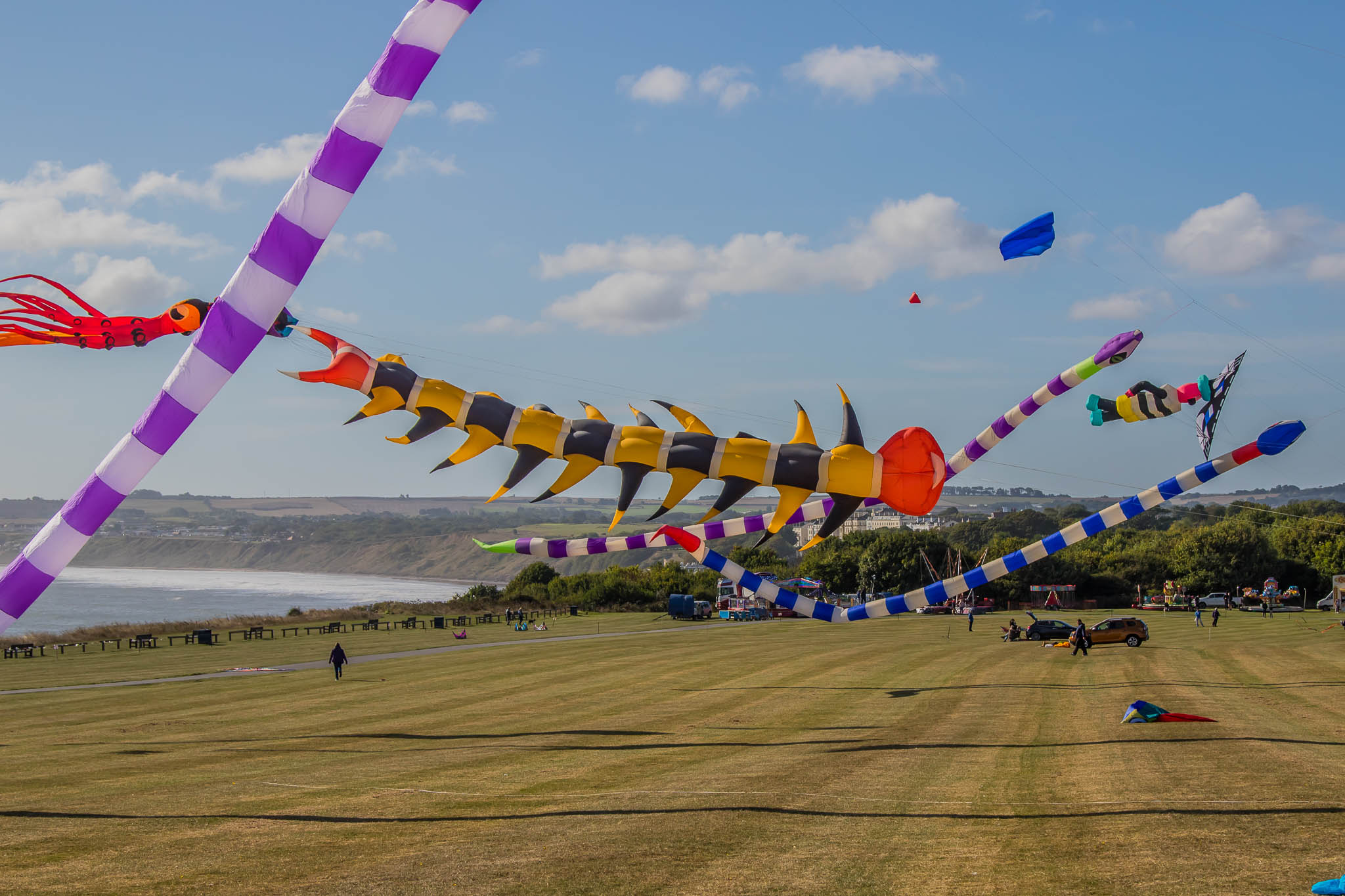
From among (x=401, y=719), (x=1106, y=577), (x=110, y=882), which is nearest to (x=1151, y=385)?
(x=110, y=882)

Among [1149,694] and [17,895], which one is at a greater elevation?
[17,895]

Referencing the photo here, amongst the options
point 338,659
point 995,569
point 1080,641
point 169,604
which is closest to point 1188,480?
point 995,569

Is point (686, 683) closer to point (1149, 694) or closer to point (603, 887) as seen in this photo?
point (1149, 694)

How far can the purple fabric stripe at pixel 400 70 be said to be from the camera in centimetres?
834

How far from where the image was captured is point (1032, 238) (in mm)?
13141

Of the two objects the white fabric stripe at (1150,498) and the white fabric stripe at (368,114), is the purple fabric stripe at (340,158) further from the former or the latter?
the white fabric stripe at (1150,498)

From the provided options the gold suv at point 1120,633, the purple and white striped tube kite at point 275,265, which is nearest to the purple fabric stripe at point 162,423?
the purple and white striped tube kite at point 275,265

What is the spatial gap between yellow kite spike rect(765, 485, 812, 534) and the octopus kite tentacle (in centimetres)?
295

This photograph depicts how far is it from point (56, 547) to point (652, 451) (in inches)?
213

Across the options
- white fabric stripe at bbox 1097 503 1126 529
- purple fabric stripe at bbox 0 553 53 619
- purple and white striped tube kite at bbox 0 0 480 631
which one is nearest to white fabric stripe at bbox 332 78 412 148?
purple and white striped tube kite at bbox 0 0 480 631

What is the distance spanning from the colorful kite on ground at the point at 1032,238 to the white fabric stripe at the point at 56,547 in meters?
10.7

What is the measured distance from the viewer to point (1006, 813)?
14.2 m

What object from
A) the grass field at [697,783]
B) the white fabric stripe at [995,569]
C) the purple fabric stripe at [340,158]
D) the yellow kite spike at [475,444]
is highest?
the purple fabric stripe at [340,158]

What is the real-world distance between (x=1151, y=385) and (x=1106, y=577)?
299 feet
